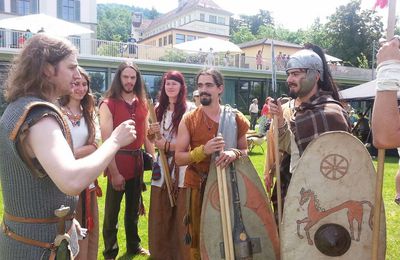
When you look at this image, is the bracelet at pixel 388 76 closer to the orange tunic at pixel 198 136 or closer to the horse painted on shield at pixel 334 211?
the horse painted on shield at pixel 334 211

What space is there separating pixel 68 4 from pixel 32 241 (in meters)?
36.7

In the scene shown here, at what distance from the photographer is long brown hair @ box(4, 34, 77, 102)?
5.42ft

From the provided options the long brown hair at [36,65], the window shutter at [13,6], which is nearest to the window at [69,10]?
the window shutter at [13,6]

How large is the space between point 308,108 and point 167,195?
1757 mm

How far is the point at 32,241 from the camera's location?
166 cm

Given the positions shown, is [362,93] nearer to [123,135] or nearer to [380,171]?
[380,171]

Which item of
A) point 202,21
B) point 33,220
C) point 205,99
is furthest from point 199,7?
point 33,220

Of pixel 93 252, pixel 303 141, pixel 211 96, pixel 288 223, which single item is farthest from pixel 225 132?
pixel 93 252

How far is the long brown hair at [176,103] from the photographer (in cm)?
388

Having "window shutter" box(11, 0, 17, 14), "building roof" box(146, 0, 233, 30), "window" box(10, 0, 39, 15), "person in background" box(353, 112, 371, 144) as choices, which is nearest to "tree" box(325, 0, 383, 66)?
"building roof" box(146, 0, 233, 30)

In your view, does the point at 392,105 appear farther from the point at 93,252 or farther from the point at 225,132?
the point at 93,252

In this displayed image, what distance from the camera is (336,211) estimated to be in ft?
7.30

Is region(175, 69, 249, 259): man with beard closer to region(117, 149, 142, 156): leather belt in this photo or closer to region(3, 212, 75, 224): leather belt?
region(117, 149, 142, 156): leather belt

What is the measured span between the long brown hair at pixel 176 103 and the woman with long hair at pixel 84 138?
0.81 meters
